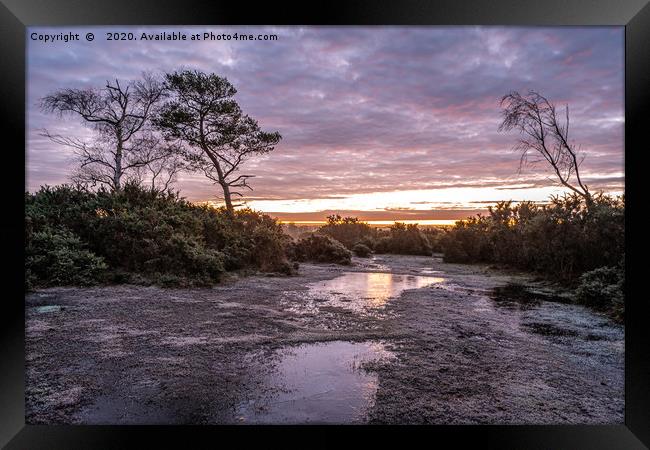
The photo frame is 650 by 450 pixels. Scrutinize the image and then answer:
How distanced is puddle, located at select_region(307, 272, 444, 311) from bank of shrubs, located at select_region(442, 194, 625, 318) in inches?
84.0

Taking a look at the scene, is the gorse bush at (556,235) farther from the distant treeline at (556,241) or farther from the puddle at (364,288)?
the puddle at (364,288)

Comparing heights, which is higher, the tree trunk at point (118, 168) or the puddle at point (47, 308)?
the tree trunk at point (118, 168)

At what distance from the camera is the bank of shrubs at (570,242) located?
5930mm

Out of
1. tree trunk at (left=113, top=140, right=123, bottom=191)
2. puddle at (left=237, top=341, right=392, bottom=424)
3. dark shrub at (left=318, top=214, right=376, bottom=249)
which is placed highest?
tree trunk at (left=113, top=140, right=123, bottom=191)

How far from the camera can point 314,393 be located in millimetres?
3506

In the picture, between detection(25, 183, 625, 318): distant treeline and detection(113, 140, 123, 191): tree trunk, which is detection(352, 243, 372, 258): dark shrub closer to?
detection(25, 183, 625, 318): distant treeline

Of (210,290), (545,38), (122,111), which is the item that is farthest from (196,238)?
(545,38)

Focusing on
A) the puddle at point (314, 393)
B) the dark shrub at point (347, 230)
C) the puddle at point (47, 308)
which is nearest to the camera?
the puddle at point (314, 393)

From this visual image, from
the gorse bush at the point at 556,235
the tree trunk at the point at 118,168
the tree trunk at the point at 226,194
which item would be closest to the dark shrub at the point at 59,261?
the tree trunk at the point at 118,168

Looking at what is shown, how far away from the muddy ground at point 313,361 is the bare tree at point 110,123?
92.0 inches

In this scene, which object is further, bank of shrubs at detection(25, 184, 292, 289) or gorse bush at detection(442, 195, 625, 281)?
bank of shrubs at detection(25, 184, 292, 289)

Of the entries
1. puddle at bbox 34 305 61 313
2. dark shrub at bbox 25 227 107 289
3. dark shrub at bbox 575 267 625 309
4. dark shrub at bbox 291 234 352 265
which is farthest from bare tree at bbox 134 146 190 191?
dark shrub at bbox 575 267 625 309

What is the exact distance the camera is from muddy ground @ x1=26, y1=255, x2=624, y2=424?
340cm
